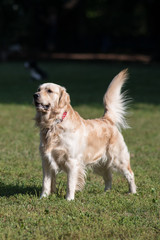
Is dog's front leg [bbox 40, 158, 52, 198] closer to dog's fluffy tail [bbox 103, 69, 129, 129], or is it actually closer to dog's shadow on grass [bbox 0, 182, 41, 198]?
dog's shadow on grass [bbox 0, 182, 41, 198]

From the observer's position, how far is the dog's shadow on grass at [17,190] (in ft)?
19.9

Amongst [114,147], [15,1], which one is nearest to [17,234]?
[114,147]

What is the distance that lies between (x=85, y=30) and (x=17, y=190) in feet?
178

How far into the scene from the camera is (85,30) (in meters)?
58.8

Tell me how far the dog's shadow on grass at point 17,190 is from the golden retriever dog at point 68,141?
34 centimetres

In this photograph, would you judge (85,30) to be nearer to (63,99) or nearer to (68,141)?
(63,99)

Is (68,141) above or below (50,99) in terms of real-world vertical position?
below

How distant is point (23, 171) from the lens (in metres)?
7.28

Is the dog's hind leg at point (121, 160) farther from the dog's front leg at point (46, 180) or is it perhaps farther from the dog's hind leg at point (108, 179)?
the dog's front leg at point (46, 180)

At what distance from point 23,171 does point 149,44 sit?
1974 inches

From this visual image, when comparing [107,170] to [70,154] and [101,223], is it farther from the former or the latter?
[101,223]

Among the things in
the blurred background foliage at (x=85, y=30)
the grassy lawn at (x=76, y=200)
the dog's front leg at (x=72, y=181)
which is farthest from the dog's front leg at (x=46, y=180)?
the blurred background foliage at (x=85, y=30)

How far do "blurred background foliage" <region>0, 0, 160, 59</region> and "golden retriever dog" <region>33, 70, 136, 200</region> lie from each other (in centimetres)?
4379

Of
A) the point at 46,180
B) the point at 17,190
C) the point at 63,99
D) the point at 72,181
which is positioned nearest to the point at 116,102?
the point at 63,99
